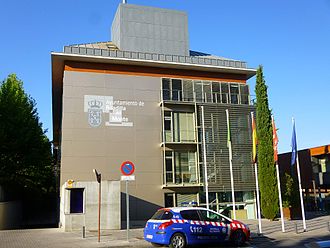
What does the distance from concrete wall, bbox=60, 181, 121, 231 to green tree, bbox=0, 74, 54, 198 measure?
454 inches

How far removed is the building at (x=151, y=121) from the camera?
28.3 m

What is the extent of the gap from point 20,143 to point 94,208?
46.2ft

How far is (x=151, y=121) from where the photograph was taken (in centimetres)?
3023

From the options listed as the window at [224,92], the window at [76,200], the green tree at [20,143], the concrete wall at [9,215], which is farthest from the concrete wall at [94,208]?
the window at [224,92]

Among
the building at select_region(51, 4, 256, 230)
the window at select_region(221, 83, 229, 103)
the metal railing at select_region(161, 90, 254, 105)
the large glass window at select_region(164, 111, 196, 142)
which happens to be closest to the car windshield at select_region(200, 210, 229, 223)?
the building at select_region(51, 4, 256, 230)

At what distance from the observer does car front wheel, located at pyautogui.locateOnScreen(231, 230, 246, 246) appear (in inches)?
569

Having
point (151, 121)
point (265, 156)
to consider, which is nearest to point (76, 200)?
point (151, 121)

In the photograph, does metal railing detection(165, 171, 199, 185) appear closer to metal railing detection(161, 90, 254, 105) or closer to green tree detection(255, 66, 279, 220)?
green tree detection(255, 66, 279, 220)

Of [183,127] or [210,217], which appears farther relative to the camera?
[183,127]

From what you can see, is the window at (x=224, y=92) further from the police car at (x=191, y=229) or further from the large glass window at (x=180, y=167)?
the police car at (x=191, y=229)

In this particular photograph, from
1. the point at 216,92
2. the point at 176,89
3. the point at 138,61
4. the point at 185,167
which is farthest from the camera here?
the point at 216,92

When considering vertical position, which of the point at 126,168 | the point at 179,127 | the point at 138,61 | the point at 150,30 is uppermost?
the point at 150,30

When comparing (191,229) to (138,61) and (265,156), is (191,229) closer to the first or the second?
(265,156)

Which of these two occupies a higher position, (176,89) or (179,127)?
(176,89)
